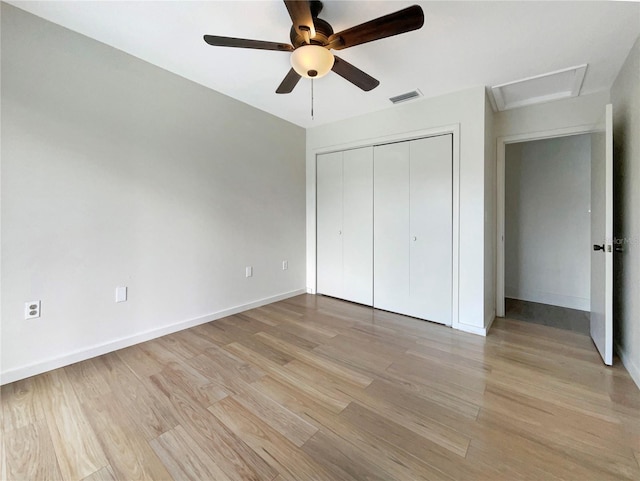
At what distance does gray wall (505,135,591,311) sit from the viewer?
11.1ft

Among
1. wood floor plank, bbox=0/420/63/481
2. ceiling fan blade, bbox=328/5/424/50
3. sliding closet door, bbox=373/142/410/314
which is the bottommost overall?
wood floor plank, bbox=0/420/63/481

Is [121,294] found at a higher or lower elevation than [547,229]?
lower

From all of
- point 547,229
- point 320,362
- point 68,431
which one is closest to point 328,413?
point 320,362

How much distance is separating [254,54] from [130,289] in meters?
2.25

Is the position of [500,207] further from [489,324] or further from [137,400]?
[137,400]

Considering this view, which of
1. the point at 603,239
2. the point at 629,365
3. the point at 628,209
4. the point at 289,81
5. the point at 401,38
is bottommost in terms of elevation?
the point at 629,365

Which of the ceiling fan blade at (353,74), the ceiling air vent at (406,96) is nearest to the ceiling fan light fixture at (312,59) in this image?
the ceiling fan blade at (353,74)

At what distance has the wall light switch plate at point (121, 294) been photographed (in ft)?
7.18

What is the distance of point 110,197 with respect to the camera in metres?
2.12

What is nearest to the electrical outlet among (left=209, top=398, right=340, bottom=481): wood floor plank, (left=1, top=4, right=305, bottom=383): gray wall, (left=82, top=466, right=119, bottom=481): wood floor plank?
(left=1, top=4, right=305, bottom=383): gray wall

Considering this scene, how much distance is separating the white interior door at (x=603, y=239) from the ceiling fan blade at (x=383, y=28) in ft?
5.78

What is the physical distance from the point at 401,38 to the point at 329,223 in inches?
89.6

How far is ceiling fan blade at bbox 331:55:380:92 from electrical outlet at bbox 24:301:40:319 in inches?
105

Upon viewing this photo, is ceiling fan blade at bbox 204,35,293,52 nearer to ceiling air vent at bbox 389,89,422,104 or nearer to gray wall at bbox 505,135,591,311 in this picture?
ceiling air vent at bbox 389,89,422,104
